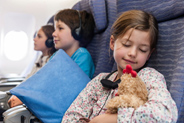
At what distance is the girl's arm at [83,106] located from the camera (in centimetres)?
118

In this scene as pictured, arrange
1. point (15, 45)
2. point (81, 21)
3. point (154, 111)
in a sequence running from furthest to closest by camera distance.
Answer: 1. point (15, 45)
2. point (81, 21)
3. point (154, 111)

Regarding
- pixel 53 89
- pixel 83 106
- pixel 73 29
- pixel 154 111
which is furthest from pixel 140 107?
pixel 73 29

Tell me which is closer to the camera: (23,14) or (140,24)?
(140,24)

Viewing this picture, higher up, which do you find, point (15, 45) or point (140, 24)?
point (140, 24)

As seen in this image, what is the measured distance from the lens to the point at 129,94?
83 centimetres

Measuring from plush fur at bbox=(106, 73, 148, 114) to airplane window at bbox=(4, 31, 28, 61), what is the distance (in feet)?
9.96

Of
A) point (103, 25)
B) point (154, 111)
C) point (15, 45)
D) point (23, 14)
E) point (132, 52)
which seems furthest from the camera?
point (15, 45)

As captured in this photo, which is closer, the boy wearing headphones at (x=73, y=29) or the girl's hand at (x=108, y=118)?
the girl's hand at (x=108, y=118)

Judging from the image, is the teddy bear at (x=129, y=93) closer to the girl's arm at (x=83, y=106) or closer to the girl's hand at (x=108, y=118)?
the girl's hand at (x=108, y=118)

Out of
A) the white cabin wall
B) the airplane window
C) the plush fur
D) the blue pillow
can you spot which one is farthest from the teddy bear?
the airplane window

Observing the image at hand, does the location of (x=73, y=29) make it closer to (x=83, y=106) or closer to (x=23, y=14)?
(x=83, y=106)

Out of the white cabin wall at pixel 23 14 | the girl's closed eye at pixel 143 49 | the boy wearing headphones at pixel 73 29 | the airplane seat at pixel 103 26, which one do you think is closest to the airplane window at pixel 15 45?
the white cabin wall at pixel 23 14

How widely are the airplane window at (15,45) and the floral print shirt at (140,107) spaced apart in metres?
2.60

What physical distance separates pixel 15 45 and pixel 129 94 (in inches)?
122
